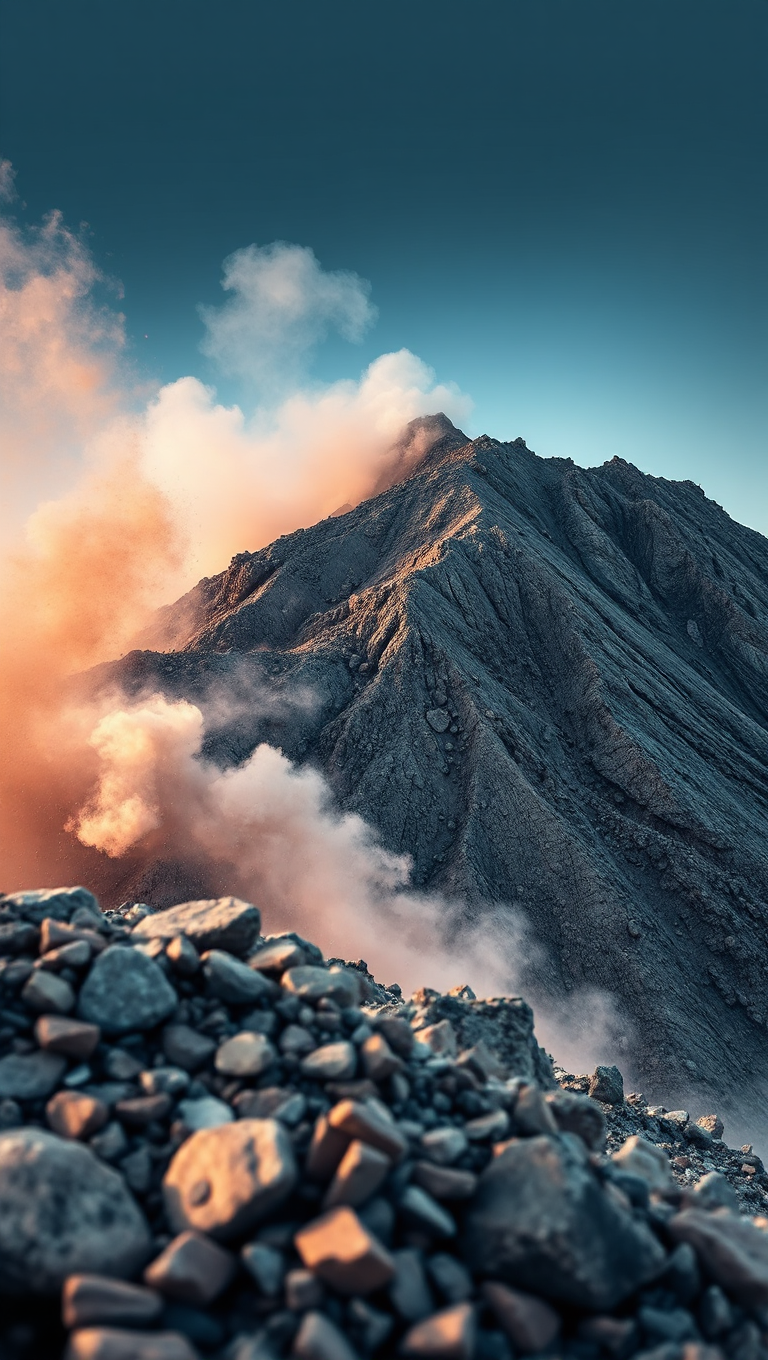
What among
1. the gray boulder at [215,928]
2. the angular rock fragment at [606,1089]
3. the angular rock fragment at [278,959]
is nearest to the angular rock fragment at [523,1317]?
the angular rock fragment at [278,959]

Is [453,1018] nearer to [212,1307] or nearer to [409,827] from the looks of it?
[212,1307]

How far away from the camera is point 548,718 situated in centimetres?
2847

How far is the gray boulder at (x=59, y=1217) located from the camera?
3.28 m

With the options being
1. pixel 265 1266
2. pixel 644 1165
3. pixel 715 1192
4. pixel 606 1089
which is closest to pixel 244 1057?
pixel 265 1266

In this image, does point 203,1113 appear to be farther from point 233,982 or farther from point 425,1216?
point 425,1216

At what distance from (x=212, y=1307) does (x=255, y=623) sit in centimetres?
3428

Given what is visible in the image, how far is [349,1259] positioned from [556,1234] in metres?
1.26

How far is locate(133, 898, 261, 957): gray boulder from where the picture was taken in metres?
5.68

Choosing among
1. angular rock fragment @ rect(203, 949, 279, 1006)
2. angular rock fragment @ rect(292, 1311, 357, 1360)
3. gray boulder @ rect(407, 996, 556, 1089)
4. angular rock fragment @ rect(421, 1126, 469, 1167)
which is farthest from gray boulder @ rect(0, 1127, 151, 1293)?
gray boulder @ rect(407, 996, 556, 1089)

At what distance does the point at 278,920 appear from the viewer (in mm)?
21391

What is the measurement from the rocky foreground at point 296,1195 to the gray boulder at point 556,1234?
1 centimetres

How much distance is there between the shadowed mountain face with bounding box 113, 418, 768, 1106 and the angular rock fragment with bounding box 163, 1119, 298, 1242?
729 inches

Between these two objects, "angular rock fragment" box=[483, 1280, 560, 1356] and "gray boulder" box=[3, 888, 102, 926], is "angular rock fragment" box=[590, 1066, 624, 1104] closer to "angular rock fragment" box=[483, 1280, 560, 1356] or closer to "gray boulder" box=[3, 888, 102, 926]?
"angular rock fragment" box=[483, 1280, 560, 1356]

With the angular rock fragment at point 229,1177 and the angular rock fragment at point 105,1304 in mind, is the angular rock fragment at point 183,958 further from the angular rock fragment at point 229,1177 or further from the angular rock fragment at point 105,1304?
the angular rock fragment at point 105,1304
